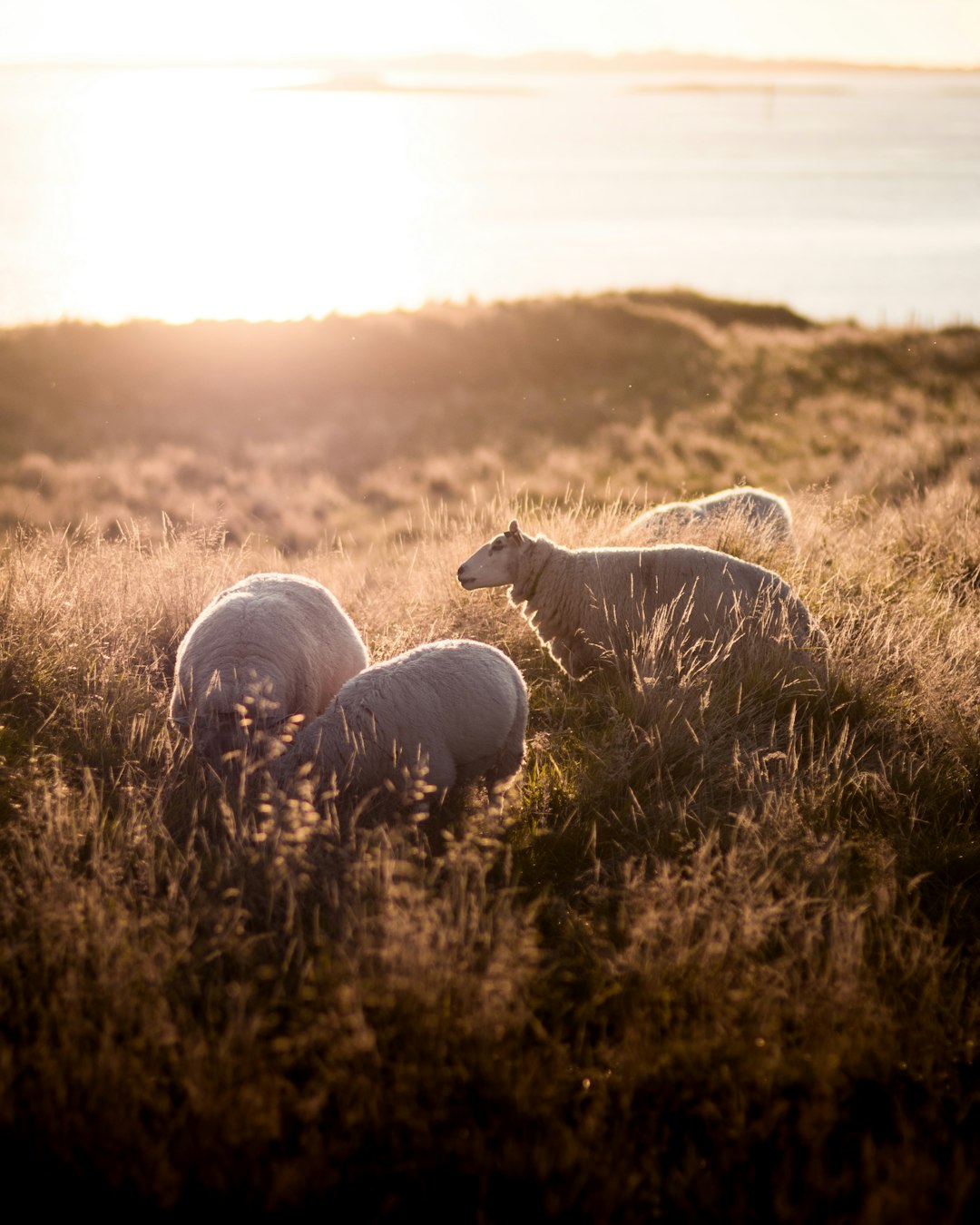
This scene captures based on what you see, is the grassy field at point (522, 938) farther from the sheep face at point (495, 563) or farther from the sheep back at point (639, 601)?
the sheep face at point (495, 563)

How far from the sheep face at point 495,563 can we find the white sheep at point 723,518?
1902mm

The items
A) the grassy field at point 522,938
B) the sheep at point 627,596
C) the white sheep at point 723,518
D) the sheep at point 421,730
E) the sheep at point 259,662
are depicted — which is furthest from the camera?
the white sheep at point 723,518

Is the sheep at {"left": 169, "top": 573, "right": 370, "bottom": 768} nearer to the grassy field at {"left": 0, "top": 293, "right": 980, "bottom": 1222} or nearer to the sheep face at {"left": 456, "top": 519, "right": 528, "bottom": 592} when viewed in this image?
the grassy field at {"left": 0, "top": 293, "right": 980, "bottom": 1222}

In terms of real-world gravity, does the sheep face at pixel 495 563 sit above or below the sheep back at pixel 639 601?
above

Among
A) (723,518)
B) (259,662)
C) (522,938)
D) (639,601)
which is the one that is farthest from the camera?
(723,518)

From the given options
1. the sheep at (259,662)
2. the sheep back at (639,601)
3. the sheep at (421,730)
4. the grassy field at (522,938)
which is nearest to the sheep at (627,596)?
the sheep back at (639,601)

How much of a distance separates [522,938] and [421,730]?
1226 mm

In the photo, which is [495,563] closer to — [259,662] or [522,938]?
[259,662]

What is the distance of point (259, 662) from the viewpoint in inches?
186

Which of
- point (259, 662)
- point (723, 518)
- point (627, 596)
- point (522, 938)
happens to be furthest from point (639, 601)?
point (522, 938)

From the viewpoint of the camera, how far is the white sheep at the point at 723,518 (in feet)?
25.6

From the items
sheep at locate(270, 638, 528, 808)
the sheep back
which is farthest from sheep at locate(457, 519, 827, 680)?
sheep at locate(270, 638, 528, 808)

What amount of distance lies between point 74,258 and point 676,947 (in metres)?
41.5

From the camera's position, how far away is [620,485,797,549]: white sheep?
25.6 feet
